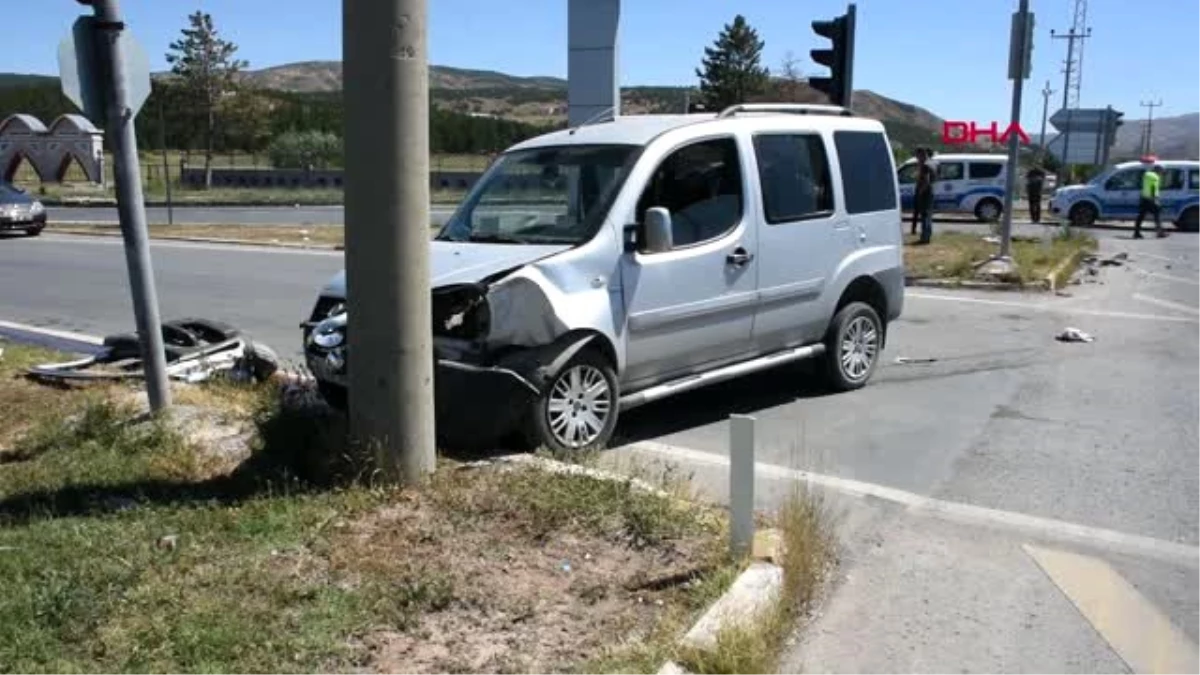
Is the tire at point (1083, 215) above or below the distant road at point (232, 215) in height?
above

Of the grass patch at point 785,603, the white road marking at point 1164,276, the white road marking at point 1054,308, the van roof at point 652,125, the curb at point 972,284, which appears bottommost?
the white road marking at point 1164,276

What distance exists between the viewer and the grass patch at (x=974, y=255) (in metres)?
16.1

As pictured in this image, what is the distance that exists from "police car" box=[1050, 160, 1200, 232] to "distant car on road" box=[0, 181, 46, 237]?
90.2 ft

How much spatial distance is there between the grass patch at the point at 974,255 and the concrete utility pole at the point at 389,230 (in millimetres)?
12215

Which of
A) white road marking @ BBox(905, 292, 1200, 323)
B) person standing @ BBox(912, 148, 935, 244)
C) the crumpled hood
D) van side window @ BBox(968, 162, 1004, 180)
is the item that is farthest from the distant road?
the crumpled hood

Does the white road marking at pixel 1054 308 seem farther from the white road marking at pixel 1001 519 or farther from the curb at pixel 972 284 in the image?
the white road marking at pixel 1001 519

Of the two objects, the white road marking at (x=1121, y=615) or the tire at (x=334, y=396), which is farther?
the tire at (x=334, y=396)

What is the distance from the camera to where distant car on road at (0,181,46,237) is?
81.9 ft

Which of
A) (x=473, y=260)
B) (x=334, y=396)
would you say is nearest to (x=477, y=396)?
(x=473, y=260)

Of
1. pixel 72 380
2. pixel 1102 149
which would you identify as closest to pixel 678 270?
pixel 72 380

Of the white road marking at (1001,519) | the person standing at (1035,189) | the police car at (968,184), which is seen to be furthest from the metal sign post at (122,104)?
the person standing at (1035,189)

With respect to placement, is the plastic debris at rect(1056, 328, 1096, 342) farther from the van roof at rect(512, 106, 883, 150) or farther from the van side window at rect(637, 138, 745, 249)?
the van side window at rect(637, 138, 745, 249)

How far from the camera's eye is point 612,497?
Result: 508cm

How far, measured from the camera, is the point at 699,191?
707cm
